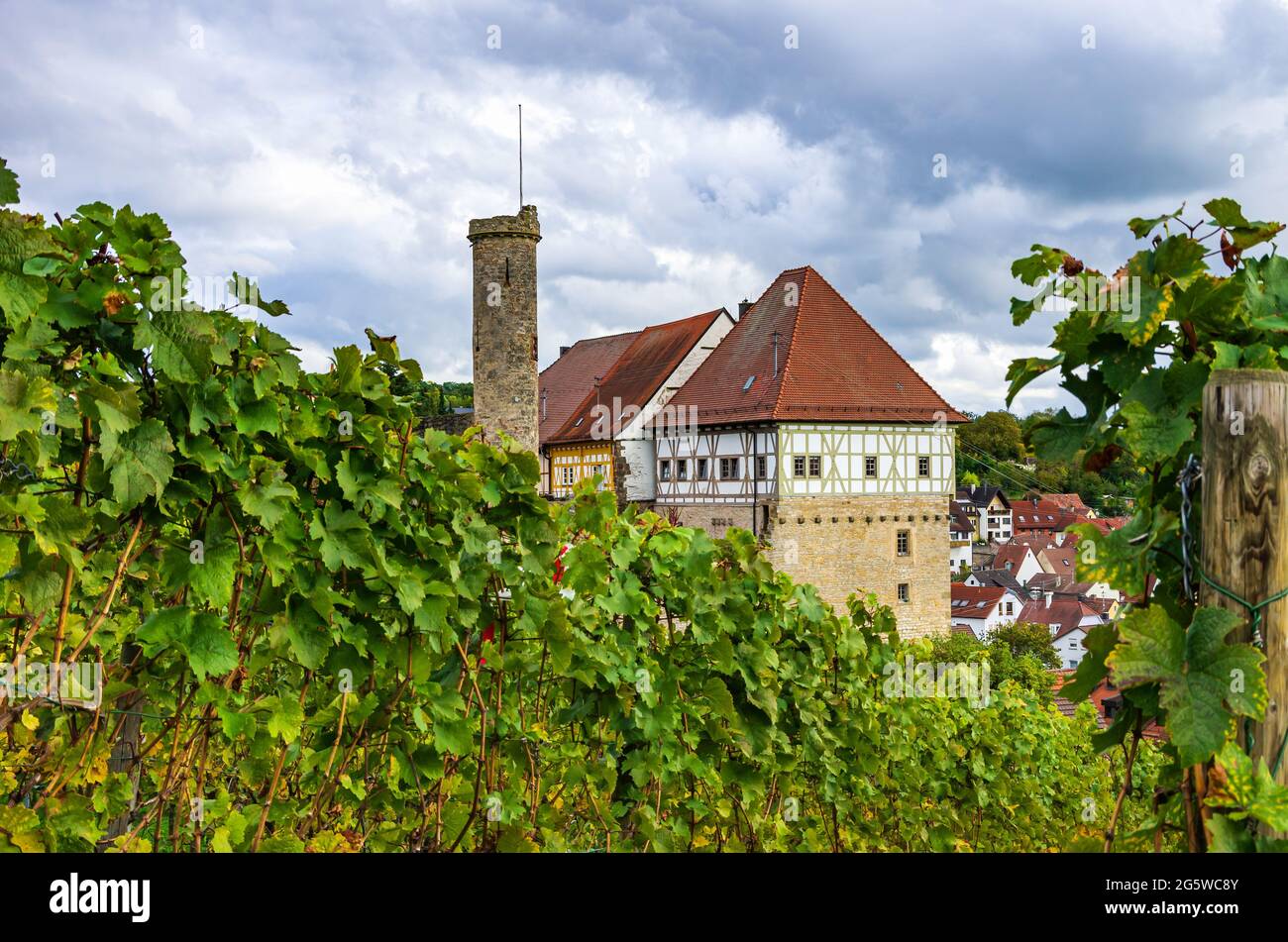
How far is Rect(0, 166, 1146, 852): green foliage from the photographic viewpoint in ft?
6.73

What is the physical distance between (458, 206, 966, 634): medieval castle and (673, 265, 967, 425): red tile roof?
43mm

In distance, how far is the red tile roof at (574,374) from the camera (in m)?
39.6

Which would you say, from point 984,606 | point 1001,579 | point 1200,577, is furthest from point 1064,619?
point 1200,577

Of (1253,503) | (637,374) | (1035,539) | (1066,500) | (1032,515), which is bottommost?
(1253,503)

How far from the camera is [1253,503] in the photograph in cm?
182

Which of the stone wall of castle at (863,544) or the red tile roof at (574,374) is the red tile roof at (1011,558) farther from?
the stone wall of castle at (863,544)

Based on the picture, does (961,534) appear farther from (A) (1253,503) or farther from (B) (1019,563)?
(A) (1253,503)

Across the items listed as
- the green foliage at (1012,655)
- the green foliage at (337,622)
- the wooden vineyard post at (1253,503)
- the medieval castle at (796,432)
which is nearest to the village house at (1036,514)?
the green foliage at (1012,655)

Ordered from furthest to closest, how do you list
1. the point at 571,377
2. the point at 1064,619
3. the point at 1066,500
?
the point at 1066,500
the point at 1064,619
the point at 571,377

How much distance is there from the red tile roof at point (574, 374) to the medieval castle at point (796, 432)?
19.3 feet

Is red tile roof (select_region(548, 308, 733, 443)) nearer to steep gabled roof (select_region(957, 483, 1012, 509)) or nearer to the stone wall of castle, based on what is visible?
the stone wall of castle

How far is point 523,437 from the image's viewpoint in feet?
97.7

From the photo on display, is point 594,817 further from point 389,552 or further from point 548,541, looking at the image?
point 389,552

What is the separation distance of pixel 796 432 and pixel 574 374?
14792 mm
